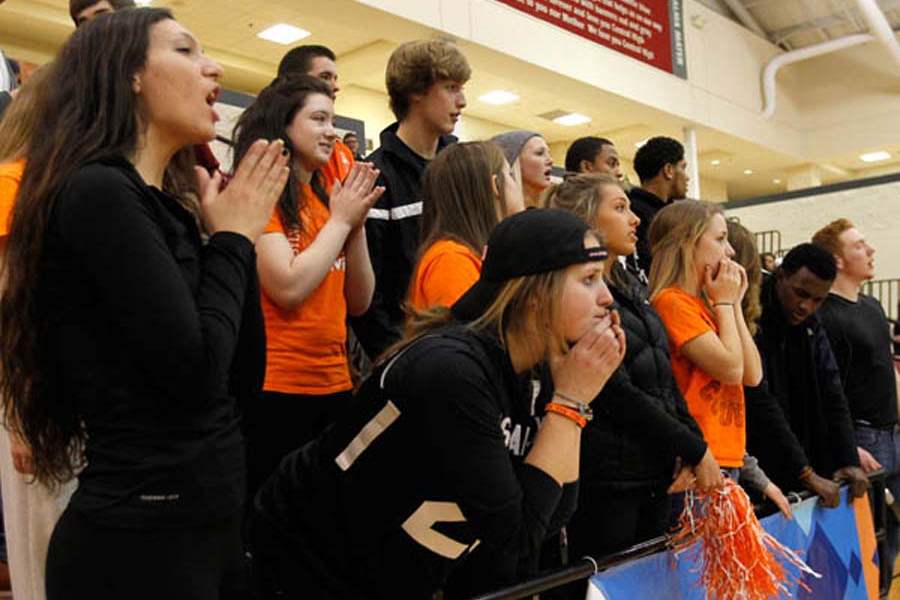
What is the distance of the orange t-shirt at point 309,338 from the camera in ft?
6.48

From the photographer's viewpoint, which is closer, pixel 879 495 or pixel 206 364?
pixel 206 364

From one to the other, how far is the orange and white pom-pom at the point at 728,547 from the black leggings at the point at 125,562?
4.30 feet

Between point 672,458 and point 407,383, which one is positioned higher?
point 407,383

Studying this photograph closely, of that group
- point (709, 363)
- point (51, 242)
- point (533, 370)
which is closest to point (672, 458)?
point (709, 363)

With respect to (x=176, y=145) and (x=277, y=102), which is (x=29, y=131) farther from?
(x=277, y=102)

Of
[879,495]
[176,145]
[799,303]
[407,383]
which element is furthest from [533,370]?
[879,495]

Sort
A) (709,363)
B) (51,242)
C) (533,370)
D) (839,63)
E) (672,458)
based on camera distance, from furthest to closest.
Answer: (839,63) < (709,363) < (672,458) < (533,370) < (51,242)

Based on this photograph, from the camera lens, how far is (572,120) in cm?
1194

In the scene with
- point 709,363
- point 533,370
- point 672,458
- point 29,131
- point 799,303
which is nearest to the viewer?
point 29,131

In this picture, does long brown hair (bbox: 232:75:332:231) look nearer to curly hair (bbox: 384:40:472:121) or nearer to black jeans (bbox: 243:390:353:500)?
curly hair (bbox: 384:40:472:121)

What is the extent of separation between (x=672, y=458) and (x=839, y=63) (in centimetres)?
1424

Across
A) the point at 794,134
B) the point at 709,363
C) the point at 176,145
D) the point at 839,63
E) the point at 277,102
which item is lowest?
the point at 709,363

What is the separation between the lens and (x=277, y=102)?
89.9 inches

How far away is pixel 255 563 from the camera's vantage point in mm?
1540
